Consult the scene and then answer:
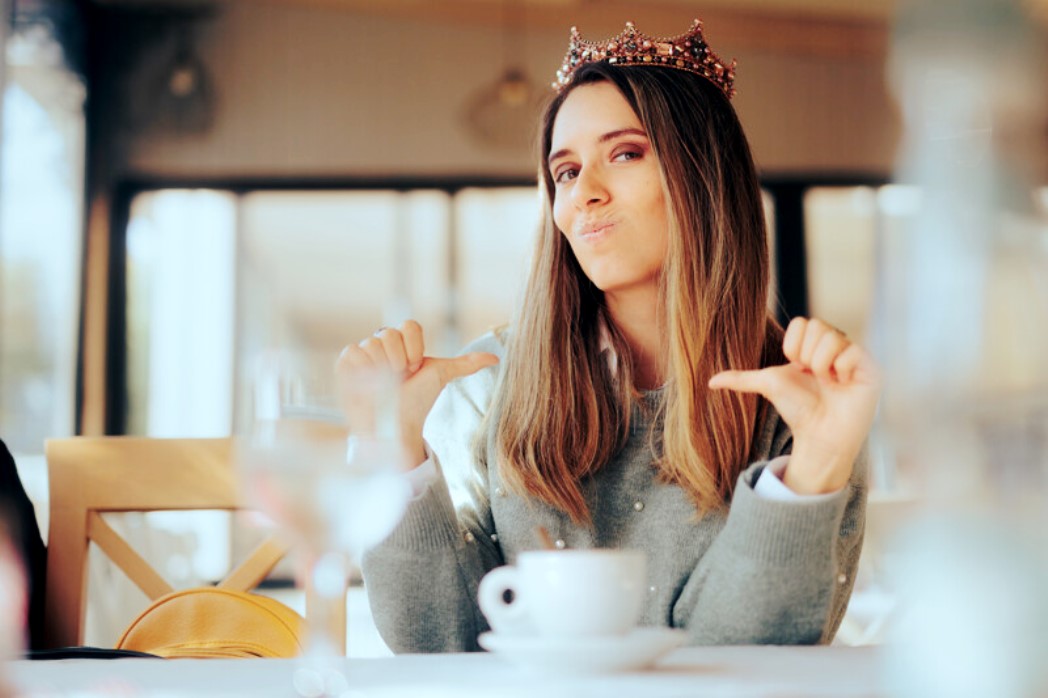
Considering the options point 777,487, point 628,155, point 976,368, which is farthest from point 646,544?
point 976,368

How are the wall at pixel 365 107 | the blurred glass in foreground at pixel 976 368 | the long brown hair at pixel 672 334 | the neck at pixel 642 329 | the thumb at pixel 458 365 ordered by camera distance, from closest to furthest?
1. the blurred glass in foreground at pixel 976 368
2. the thumb at pixel 458 365
3. the long brown hair at pixel 672 334
4. the neck at pixel 642 329
5. the wall at pixel 365 107

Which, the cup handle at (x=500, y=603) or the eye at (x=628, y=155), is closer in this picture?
the cup handle at (x=500, y=603)

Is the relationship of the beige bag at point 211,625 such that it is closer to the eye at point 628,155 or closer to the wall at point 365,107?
the eye at point 628,155

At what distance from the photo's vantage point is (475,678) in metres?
0.55

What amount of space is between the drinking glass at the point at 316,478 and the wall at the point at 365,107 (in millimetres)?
4371

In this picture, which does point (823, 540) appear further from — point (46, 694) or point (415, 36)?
point (415, 36)

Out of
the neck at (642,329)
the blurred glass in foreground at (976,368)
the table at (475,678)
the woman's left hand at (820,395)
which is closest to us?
the blurred glass in foreground at (976,368)

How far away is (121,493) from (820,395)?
0.77 metres

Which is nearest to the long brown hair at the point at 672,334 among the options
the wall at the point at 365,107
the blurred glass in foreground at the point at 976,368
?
the blurred glass in foreground at the point at 976,368

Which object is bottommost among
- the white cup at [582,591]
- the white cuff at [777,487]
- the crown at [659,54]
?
the white cup at [582,591]

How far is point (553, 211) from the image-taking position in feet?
4.27

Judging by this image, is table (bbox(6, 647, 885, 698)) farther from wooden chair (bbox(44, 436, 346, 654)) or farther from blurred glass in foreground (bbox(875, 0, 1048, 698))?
wooden chair (bbox(44, 436, 346, 654))

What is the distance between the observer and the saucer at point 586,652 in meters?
0.54

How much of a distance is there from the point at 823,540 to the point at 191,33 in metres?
4.61
